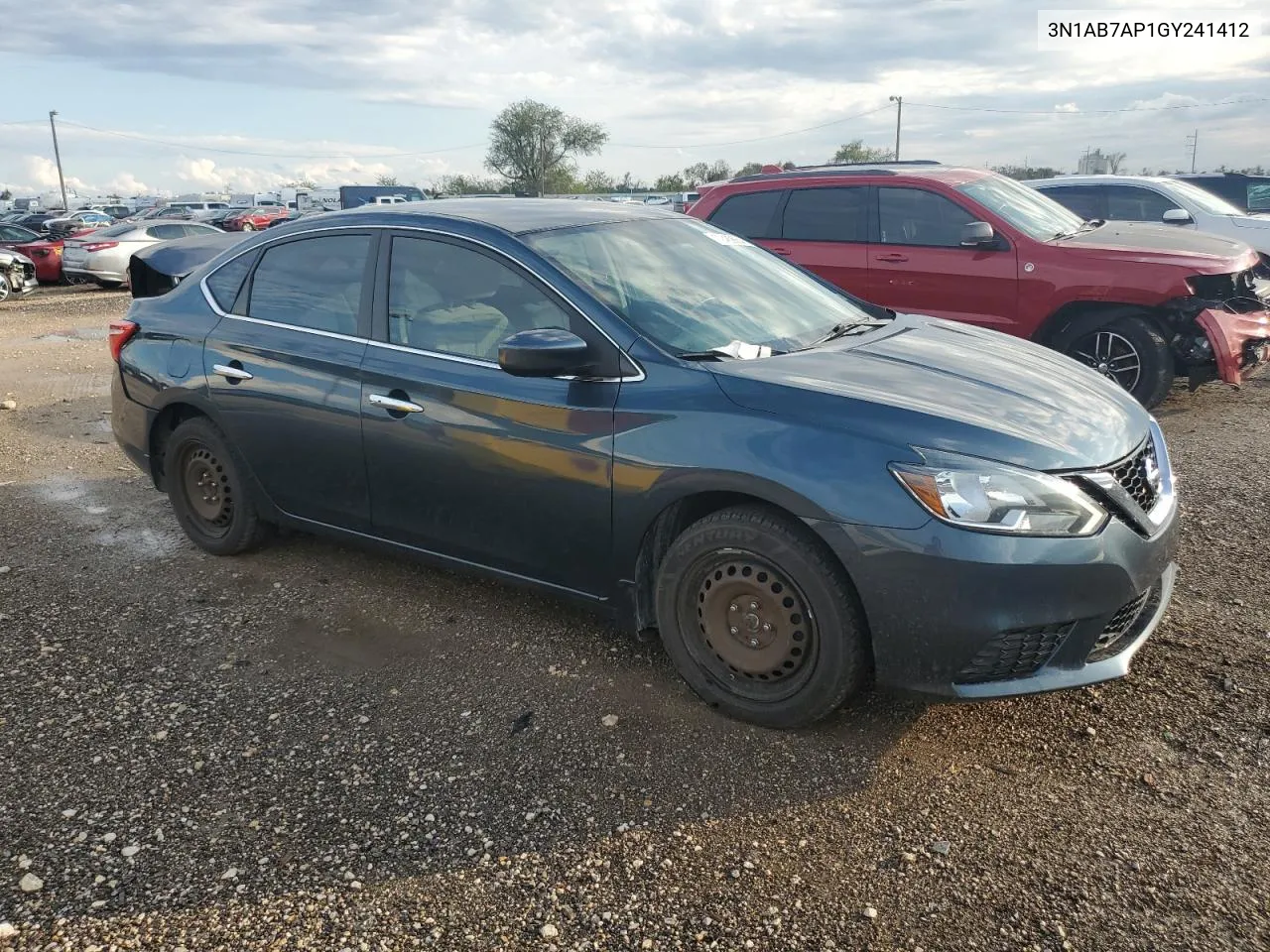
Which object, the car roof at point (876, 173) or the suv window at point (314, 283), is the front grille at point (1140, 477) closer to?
the suv window at point (314, 283)

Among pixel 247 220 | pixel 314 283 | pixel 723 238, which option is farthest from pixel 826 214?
pixel 247 220

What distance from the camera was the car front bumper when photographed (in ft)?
8.89

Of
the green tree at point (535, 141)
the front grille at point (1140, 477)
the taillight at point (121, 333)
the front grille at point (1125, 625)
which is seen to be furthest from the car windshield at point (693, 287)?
the green tree at point (535, 141)

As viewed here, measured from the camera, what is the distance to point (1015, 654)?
9.23 ft

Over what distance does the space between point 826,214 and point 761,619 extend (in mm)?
5670

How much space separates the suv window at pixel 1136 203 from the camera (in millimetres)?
10422

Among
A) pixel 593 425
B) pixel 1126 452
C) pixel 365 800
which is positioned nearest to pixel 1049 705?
pixel 1126 452

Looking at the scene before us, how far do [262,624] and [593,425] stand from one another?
1.79 m

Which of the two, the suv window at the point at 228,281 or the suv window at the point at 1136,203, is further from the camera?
the suv window at the point at 1136,203

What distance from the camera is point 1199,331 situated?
682 centimetres

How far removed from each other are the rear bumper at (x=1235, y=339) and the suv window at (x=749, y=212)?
130 inches

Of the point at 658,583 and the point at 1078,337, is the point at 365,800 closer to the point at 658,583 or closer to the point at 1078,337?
the point at 658,583

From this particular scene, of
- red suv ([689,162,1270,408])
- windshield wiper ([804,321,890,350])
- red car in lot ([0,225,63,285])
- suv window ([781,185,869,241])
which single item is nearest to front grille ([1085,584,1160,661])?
windshield wiper ([804,321,890,350])

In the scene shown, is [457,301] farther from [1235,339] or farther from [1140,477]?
[1235,339]
